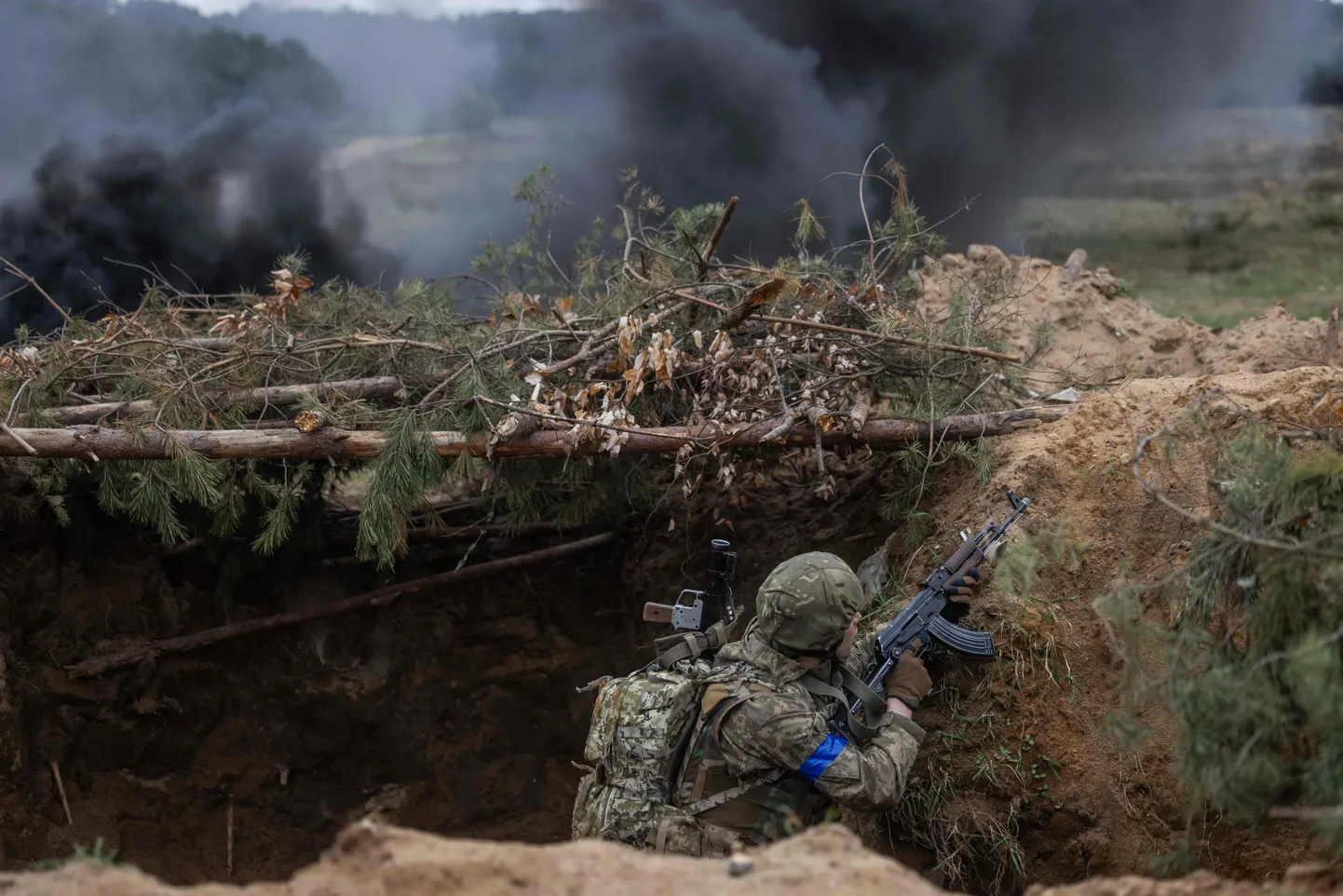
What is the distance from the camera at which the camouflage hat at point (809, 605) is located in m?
3.55

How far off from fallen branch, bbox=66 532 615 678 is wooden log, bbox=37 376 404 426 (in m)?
1.56

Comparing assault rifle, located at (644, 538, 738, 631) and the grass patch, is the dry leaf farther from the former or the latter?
the grass patch

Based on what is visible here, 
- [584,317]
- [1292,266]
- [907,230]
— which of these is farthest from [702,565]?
[1292,266]

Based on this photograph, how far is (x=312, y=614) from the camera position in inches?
249

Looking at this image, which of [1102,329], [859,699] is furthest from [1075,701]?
[1102,329]

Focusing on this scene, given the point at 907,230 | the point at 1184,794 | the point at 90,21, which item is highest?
the point at 90,21

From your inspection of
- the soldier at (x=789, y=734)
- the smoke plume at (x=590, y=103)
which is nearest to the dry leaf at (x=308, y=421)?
the soldier at (x=789, y=734)

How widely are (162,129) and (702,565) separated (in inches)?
357

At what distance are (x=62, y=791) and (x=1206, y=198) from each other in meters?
15.6

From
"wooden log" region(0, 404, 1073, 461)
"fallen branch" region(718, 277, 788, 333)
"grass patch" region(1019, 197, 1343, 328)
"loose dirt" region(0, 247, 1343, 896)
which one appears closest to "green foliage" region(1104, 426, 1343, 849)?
"loose dirt" region(0, 247, 1343, 896)

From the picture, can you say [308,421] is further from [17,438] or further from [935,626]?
[935,626]

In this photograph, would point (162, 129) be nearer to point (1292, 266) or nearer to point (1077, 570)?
point (1077, 570)

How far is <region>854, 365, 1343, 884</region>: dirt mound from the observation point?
12.7ft

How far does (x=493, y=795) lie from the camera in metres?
6.91
